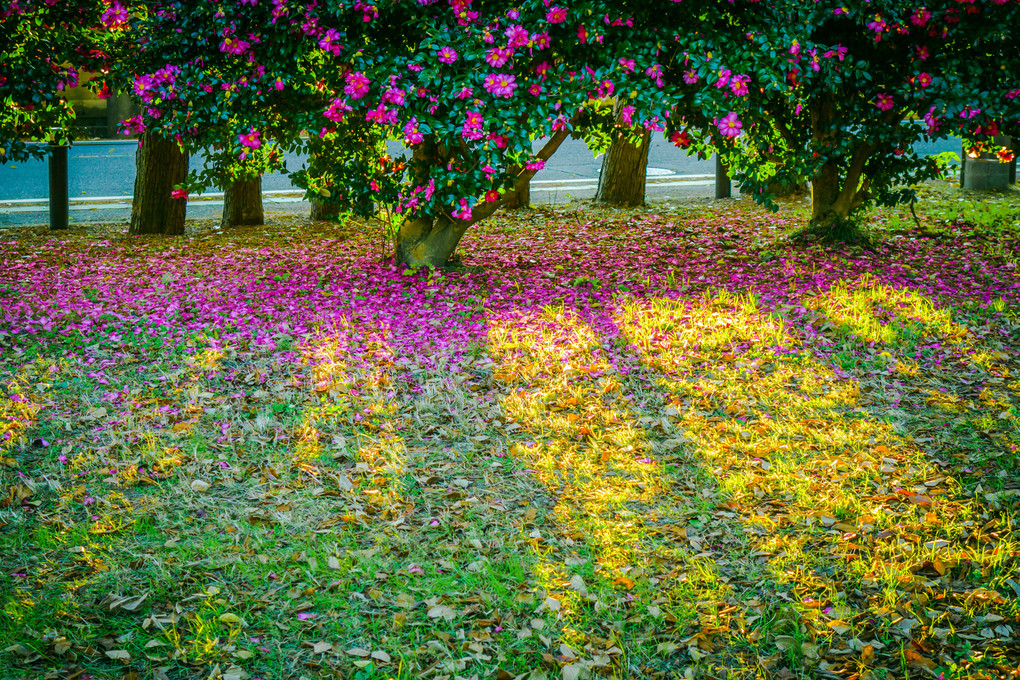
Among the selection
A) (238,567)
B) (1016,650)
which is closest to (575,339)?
(238,567)

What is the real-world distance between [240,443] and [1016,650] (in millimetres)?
3604

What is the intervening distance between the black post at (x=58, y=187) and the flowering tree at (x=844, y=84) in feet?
25.4

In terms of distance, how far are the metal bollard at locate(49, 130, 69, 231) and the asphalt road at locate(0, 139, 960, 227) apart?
65 cm

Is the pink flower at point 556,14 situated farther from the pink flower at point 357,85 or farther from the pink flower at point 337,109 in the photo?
the pink flower at point 337,109

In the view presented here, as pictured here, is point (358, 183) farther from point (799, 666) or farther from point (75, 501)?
point (799, 666)

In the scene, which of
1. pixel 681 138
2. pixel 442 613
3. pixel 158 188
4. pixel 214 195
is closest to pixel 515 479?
pixel 442 613

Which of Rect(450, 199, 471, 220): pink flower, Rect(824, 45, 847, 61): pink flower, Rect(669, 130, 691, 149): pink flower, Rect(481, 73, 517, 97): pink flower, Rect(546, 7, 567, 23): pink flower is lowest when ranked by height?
Rect(450, 199, 471, 220): pink flower

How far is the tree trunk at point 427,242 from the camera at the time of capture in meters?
7.80

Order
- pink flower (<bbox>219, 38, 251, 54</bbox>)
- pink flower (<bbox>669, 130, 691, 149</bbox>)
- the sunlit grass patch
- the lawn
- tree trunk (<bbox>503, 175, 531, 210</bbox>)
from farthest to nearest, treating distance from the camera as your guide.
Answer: tree trunk (<bbox>503, 175, 531, 210</bbox>), pink flower (<bbox>669, 130, 691, 149</bbox>), pink flower (<bbox>219, 38, 251, 54</bbox>), the sunlit grass patch, the lawn

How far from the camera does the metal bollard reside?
10.5m

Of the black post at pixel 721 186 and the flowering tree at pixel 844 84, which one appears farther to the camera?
the black post at pixel 721 186

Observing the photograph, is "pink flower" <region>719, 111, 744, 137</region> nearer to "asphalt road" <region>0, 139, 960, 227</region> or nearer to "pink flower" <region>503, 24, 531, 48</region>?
"pink flower" <region>503, 24, 531, 48</region>

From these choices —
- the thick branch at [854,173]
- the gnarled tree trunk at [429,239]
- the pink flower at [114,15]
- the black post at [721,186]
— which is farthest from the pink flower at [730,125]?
the black post at [721,186]

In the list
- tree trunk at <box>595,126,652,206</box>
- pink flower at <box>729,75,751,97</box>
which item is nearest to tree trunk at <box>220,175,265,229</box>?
tree trunk at <box>595,126,652,206</box>
